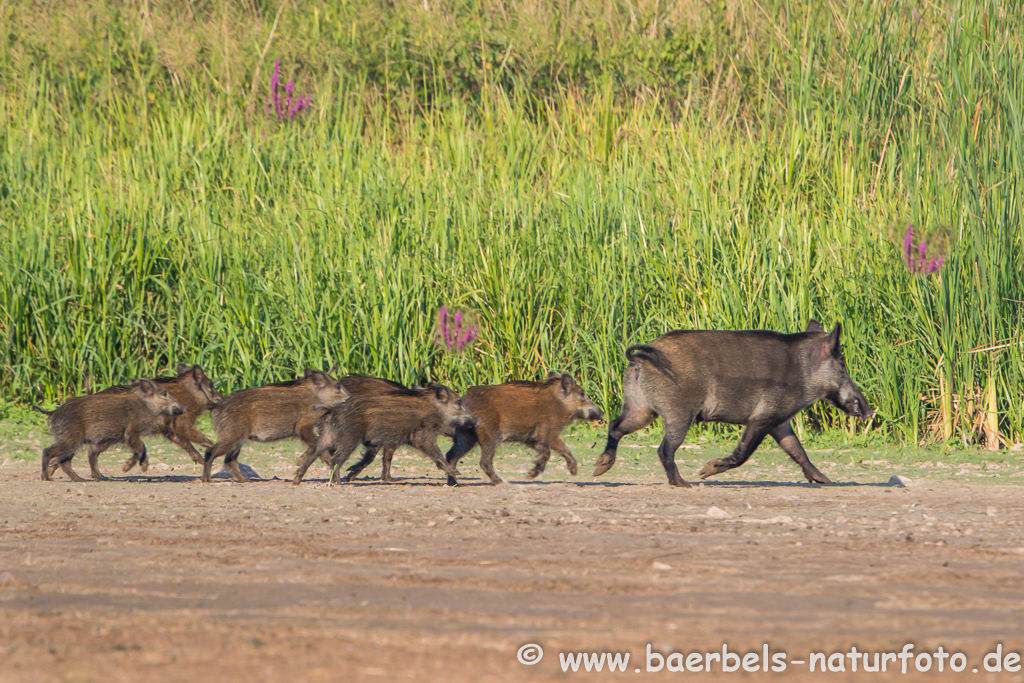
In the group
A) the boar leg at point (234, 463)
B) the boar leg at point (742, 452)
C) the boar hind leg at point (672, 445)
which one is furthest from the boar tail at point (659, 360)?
the boar leg at point (234, 463)

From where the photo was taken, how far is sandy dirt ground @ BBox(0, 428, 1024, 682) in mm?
3277

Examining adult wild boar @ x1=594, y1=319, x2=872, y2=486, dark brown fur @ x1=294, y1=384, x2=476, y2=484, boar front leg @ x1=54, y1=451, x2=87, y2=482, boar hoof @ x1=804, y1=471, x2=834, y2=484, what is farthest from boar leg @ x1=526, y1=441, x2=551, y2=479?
boar front leg @ x1=54, y1=451, x2=87, y2=482

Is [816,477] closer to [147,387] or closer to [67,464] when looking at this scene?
[147,387]

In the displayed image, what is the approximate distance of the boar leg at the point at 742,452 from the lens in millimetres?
8234

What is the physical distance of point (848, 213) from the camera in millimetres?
11438

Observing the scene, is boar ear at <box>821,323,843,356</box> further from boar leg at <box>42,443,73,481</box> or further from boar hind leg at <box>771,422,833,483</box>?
boar leg at <box>42,443,73,481</box>

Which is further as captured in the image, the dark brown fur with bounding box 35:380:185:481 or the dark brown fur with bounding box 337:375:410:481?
the dark brown fur with bounding box 337:375:410:481

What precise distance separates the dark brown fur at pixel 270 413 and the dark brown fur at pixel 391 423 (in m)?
0.24

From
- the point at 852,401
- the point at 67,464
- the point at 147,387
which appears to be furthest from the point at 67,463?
the point at 852,401

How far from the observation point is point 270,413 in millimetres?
8602

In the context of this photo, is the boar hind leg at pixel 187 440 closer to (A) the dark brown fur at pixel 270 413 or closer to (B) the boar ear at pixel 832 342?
(A) the dark brown fur at pixel 270 413

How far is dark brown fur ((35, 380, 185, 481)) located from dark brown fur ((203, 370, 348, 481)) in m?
0.34

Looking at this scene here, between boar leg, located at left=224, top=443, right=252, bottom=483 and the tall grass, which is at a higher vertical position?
the tall grass

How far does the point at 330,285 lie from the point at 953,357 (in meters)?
5.03
